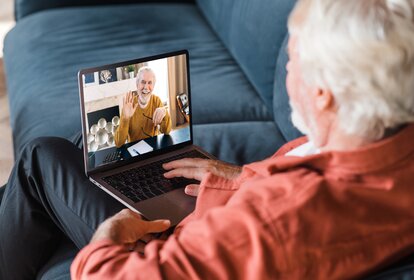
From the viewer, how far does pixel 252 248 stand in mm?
957

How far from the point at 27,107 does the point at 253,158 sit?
80cm

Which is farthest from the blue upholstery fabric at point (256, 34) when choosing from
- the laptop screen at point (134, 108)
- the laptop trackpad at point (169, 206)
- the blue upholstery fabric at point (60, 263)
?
the blue upholstery fabric at point (60, 263)

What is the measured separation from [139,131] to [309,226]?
0.71 meters

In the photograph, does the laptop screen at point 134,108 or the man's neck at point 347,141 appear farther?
the laptop screen at point 134,108

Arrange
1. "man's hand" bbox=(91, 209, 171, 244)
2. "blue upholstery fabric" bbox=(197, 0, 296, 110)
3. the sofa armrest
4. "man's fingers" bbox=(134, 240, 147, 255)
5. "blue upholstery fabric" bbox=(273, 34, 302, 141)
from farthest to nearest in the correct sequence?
1. the sofa armrest
2. "blue upholstery fabric" bbox=(197, 0, 296, 110)
3. "blue upholstery fabric" bbox=(273, 34, 302, 141)
4. "man's fingers" bbox=(134, 240, 147, 255)
5. "man's hand" bbox=(91, 209, 171, 244)

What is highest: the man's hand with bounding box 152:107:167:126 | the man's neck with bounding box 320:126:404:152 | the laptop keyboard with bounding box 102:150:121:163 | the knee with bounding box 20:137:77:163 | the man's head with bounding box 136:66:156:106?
the man's neck with bounding box 320:126:404:152

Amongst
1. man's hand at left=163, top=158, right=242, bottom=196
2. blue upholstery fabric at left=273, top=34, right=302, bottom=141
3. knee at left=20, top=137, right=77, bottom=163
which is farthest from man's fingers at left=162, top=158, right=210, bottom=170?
blue upholstery fabric at left=273, top=34, right=302, bottom=141

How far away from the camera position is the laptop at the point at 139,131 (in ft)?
4.88

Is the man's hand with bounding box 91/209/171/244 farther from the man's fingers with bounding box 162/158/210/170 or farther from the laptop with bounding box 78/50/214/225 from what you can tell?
the man's fingers with bounding box 162/158/210/170

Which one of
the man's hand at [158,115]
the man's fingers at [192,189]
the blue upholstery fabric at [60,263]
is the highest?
the man's hand at [158,115]

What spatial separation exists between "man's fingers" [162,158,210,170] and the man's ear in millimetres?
585

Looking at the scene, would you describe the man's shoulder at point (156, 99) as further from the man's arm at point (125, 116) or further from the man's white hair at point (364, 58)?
the man's white hair at point (364, 58)

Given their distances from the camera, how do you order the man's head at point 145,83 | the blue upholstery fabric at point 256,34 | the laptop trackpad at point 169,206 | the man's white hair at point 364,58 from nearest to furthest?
the man's white hair at point 364,58 < the laptop trackpad at point 169,206 < the man's head at point 145,83 < the blue upholstery fabric at point 256,34

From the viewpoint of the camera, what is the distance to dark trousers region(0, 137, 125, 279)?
57.3 inches
